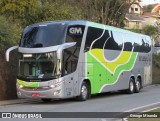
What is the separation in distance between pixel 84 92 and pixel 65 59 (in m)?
2.39

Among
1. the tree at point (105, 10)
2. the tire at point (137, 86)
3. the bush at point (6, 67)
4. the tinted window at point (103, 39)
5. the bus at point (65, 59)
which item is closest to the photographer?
the bus at point (65, 59)

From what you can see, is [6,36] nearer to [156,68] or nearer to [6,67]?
[6,67]

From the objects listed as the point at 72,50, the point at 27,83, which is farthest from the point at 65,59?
the point at 27,83

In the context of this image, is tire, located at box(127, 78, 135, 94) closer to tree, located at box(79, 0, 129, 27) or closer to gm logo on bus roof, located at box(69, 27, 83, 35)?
gm logo on bus roof, located at box(69, 27, 83, 35)

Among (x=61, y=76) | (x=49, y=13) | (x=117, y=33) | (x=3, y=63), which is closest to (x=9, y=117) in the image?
(x=61, y=76)

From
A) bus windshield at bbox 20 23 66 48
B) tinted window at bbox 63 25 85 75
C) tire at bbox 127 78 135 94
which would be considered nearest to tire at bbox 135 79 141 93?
tire at bbox 127 78 135 94

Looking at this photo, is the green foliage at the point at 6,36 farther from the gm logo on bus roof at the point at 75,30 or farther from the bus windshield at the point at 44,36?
the gm logo on bus roof at the point at 75,30

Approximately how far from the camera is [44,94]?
19.6 metres

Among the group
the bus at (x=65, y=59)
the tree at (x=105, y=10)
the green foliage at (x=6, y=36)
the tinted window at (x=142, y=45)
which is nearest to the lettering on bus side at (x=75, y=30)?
the bus at (x=65, y=59)

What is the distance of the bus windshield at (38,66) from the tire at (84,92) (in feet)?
7.41

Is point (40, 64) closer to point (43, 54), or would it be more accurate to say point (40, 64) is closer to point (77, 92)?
point (43, 54)

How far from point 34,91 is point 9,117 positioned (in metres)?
4.85

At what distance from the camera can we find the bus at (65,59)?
1969 cm

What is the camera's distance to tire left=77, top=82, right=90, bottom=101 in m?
21.3
